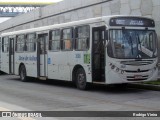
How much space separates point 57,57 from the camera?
1772cm

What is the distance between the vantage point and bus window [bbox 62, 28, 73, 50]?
54.8 feet

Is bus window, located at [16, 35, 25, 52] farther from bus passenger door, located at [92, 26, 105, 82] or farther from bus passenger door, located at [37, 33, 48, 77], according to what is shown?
bus passenger door, located at [92, 26, 105, 82]

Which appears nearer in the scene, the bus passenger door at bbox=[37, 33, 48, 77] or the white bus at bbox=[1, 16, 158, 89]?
the white bus at bbox=[1, 16, 158, 89]

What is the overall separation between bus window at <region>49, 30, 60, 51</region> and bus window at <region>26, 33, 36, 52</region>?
6.34 feet

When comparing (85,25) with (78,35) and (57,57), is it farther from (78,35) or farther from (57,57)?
(57,57)

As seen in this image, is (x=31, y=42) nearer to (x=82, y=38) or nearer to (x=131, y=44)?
(x=82, y=38)

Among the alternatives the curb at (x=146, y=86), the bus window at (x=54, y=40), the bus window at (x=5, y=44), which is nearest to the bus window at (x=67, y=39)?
the bus window at (x=54, y=40)

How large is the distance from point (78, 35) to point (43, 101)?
4.42 meters

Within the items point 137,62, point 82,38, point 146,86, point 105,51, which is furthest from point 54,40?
point 137,62

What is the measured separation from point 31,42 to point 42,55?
1.59 metres

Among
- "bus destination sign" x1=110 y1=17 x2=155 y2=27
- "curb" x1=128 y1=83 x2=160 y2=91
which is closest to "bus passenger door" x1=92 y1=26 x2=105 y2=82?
"bus destination sign" x1=110 y1=17 x2=155 y2=27

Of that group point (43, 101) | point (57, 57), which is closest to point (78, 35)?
point (57, 57)

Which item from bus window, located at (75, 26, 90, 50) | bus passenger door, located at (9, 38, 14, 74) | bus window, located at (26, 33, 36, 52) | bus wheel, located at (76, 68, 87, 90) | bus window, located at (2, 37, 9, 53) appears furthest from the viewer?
bus window, located at (2, 37, 9, 53)

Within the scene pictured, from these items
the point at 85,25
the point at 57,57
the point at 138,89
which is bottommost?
the point at 138,89
